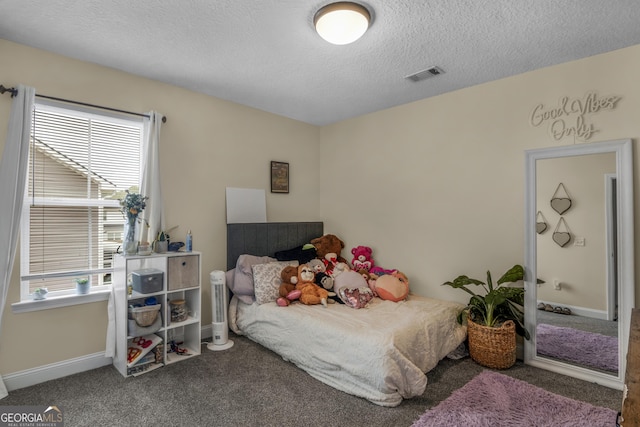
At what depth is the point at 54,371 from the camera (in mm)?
2465

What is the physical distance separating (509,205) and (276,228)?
2408mm

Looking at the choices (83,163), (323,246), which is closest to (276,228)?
(323,246)

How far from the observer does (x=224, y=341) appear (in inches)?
122

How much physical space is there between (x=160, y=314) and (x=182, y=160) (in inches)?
56.6

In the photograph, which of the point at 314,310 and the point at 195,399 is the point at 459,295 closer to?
the point at 314,310

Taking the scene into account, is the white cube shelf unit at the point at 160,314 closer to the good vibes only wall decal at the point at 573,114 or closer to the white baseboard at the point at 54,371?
the white baseboard at the point at 54,371

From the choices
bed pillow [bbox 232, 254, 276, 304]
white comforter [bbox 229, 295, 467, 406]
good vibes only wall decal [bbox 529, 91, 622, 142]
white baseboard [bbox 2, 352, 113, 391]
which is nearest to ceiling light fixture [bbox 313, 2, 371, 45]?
good vibes only wall decal [bbox 529, 91, 622, 142]

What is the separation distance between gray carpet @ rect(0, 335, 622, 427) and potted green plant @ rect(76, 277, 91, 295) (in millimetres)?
632

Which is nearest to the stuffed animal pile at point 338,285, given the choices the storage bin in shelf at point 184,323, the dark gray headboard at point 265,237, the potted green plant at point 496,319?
the dark gray headboard at point 265,237

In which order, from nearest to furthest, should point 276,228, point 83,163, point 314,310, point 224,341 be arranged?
point 83,163
point 314,310
point 224,341
point 276,228

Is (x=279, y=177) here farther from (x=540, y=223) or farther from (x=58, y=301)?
(x=540, y=223)

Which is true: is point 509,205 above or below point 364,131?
below

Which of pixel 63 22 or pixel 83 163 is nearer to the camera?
pixel 63 22

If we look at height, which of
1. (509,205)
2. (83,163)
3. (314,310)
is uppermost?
(83,163)
